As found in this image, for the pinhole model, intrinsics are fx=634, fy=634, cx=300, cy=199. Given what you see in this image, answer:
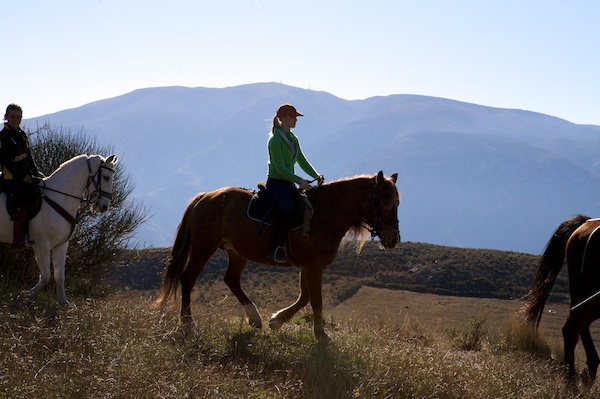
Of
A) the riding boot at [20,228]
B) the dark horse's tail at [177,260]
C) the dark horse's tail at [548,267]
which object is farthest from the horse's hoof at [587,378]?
the riding boot at [20,228]

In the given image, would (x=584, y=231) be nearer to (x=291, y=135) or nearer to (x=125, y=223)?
(x=291, y=135)

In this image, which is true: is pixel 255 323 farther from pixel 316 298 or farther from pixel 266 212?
pixel 266 212

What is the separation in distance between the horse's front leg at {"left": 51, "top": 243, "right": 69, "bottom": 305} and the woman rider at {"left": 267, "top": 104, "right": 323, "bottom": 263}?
3.01m

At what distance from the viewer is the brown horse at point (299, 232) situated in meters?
8.64

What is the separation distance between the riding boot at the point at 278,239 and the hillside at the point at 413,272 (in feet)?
64.4

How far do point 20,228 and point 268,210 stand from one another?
3412 mm

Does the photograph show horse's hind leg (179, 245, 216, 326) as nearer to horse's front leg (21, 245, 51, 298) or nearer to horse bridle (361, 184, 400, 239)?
horse's front leg (21, 245, 51, 298)

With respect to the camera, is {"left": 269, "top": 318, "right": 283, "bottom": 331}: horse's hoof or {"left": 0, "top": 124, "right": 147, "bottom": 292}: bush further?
{"left": 0, "top": 124, "right": 147, "bottom": 292}: bush

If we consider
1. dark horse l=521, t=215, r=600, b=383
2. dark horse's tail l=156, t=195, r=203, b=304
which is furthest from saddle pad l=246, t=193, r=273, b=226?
dark horse l=521, t=215, r=600, b=383

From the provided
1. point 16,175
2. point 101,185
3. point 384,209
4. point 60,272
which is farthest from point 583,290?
point 16,175

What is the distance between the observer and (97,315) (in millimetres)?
7398

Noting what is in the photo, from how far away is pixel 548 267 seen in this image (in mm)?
9992

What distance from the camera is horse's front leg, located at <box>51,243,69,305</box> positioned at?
898 centimetres

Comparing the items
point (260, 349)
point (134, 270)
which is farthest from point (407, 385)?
point (134, 270)
